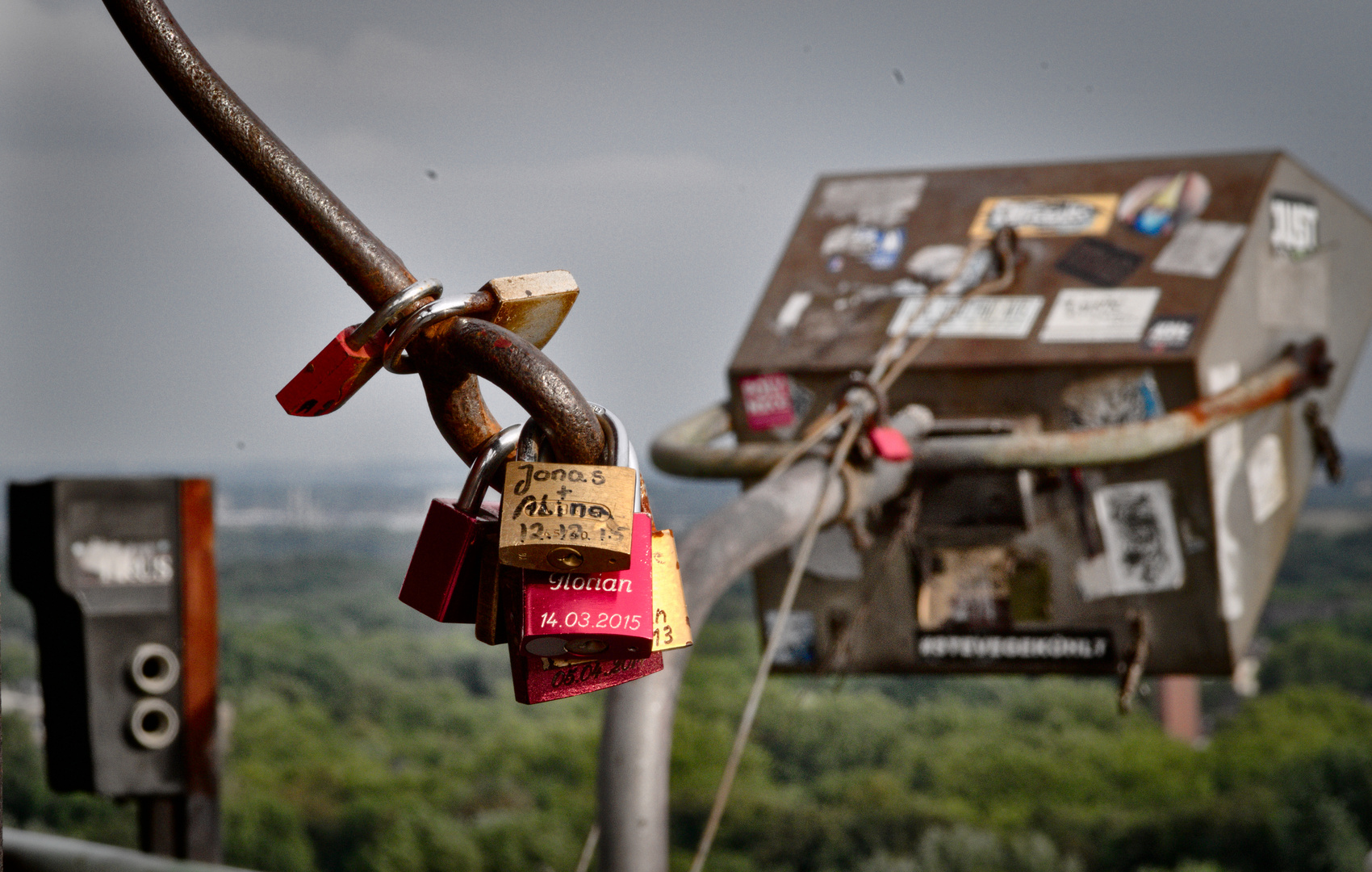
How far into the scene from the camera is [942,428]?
7.73 feet

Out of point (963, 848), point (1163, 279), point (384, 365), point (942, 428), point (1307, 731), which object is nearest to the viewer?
point (384, 365)

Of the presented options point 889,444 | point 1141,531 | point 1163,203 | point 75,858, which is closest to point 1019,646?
point 1141,531

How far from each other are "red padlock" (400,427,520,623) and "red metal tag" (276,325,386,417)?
80mm

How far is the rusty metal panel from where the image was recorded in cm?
246

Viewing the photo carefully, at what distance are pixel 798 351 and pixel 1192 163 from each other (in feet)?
3.02

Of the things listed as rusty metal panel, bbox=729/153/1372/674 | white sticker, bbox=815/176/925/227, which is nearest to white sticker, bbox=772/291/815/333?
rusty metal panel, bbox=729/153/1372/674

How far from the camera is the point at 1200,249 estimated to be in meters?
2.55

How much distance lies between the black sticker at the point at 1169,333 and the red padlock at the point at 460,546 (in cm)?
192

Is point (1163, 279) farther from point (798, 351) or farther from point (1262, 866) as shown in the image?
point (1262, 866)

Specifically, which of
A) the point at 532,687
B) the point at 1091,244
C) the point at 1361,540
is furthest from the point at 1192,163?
the point at 1361,540

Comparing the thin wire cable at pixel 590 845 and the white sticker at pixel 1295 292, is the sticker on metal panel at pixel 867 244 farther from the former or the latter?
the thin wire cable at pixel 590 845

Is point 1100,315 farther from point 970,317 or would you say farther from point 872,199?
point 872,199

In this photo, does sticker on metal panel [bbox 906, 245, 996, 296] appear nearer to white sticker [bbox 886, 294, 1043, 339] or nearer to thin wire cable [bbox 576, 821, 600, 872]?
white sticker [bbox 886, 294, 1043, 339]

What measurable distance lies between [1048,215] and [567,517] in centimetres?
235
